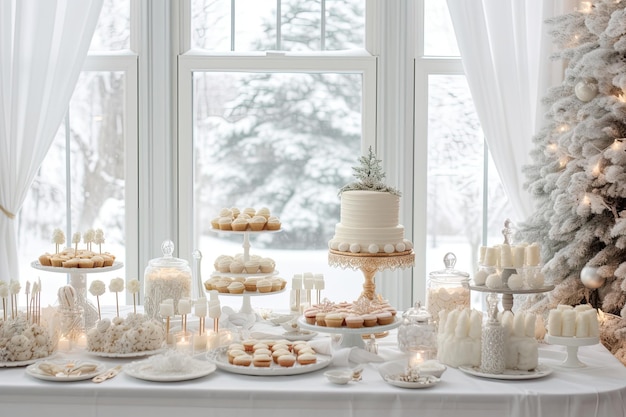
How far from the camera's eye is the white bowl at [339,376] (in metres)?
2.42

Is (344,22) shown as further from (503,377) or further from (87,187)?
(503,377)

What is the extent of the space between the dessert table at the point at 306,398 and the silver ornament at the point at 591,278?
91 cm

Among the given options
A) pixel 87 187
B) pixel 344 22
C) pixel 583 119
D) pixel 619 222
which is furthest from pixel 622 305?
pixel 87 187

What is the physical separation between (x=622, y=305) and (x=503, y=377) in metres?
1.20

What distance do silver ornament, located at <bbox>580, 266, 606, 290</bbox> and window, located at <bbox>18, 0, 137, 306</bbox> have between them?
2.32 m

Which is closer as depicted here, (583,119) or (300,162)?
(583,119)

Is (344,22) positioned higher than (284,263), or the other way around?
(344,22)

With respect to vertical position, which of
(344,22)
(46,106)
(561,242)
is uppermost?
(344,22)

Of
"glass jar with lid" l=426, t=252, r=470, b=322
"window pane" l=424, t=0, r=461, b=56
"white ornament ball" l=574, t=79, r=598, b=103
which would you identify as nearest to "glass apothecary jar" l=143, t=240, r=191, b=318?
"glass jar with lid" l=426, t=252, r=470, b=322

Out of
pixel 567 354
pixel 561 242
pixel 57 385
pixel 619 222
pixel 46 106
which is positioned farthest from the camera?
pixel 46 106

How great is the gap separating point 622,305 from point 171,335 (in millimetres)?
1880

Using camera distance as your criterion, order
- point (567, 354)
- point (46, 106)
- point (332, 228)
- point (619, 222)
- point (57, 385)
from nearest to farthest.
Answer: point (57, 385) < point (567, 354) < point (619, 222) < point (46, 106) < point (332, 228)

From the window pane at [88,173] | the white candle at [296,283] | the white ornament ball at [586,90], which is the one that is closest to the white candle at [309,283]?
the white candle at [296,283]

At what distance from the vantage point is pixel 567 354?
2.68 meters
